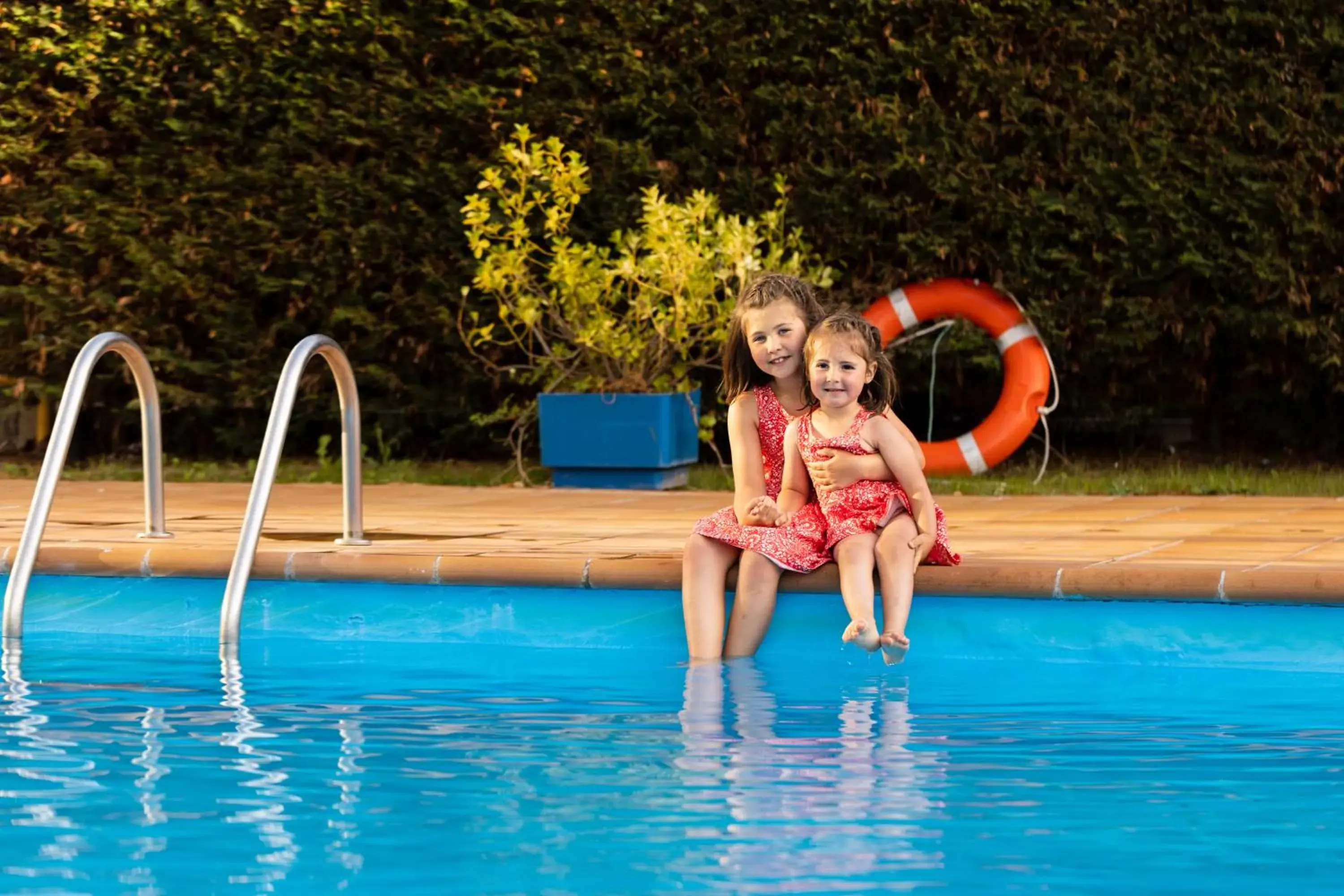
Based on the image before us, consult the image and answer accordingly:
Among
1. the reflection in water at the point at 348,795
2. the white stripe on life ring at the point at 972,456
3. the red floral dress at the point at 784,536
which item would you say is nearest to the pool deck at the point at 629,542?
the red floral dress at the point at 784,536

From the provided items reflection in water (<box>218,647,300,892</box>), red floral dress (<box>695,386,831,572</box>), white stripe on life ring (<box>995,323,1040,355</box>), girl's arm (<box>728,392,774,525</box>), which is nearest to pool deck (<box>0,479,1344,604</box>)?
red floral dress (<box>695,386,831,572</box>)

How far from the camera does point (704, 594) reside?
13.0 ft

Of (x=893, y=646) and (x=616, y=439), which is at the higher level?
(x=616, y=439)

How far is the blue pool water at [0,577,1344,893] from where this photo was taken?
2533 millimetres

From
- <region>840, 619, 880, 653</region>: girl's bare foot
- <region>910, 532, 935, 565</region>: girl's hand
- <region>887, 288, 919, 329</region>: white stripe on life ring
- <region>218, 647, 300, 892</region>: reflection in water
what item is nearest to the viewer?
<region>218, 647, 300, 892</region>: reflection in water

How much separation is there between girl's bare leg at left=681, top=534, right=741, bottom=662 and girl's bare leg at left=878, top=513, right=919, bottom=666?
330mm

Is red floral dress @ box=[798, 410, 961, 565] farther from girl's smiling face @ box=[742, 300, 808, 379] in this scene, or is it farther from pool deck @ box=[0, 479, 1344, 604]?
girl's smiling face @ box=[742, 300, 808, 379]

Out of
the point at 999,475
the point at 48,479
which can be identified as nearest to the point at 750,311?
the point at 48,479

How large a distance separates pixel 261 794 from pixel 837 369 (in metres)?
1.57

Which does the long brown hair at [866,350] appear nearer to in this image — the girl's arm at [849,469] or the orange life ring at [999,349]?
the girl's arm at [849,469]

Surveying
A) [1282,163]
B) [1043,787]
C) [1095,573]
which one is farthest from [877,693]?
[1282,163]

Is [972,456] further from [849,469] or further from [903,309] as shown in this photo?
[849,469]

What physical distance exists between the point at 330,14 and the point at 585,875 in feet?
19.2

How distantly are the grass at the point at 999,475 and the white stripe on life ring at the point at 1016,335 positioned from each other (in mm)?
492
